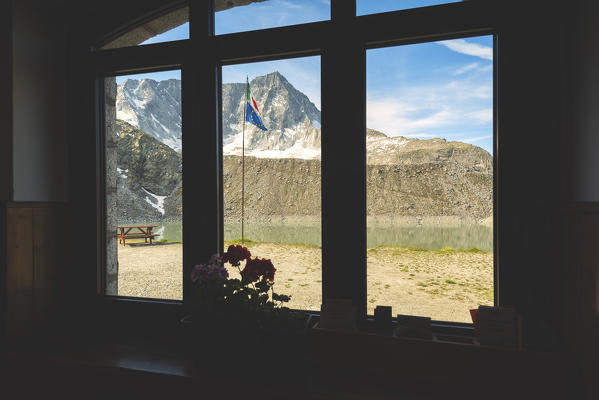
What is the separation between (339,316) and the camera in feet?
5.05

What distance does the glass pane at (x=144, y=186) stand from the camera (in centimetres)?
203

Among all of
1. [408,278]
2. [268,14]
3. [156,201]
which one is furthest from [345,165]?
[156,201]

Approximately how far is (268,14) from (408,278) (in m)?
1.75

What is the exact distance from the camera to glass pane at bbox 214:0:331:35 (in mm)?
1833
